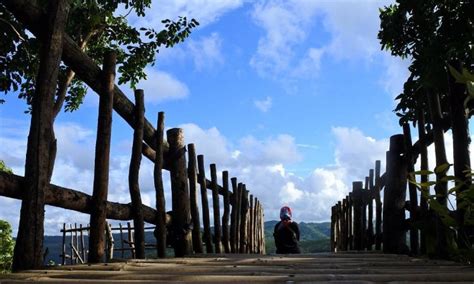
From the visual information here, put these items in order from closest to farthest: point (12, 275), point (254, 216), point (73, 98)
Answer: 1. point (12, 275)
2. point (73, 98)
3. point (254, 216)

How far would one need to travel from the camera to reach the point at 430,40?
14.4 feet

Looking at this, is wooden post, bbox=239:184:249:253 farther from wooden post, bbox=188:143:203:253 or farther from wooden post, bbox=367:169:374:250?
wooden post, bbox=188:143:203:253

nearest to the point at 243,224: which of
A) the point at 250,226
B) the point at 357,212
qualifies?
the point at 250,226

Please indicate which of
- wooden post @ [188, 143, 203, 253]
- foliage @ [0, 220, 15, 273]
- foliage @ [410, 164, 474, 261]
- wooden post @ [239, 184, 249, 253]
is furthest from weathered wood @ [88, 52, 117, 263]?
foliage @ [0, 220, 15, 273]

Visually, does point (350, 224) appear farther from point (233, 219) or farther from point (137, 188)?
point (137, 188)

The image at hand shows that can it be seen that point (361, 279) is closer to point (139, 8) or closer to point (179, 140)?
point (179, 140)

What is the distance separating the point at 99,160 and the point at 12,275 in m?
1.26

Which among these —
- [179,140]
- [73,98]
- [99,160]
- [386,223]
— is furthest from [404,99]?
[73,98]

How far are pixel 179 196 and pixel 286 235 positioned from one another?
123 inches

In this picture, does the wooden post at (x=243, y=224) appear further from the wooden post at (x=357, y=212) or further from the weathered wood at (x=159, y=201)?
the weathered wood at (x=159, y=201)

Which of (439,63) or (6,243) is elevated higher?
(439,63)

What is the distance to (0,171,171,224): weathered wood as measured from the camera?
2.88 meters

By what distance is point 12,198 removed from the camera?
297 cm

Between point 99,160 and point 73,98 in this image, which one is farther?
point 73,98
